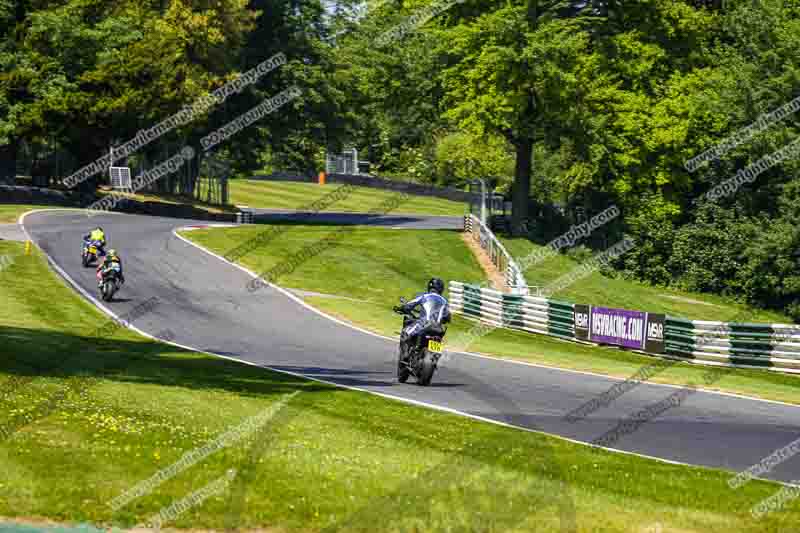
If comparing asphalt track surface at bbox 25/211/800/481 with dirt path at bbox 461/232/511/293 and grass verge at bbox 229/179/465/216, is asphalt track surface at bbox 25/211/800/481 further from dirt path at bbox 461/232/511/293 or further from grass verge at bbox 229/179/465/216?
grass verge at bbox 229/179/465/216

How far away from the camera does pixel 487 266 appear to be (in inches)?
1863

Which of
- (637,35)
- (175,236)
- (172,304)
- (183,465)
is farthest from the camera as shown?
(637,35)

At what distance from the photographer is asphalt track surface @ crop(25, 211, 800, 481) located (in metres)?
15.4

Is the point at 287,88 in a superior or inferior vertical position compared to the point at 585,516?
superior

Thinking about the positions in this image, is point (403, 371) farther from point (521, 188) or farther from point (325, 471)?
point (521, 188)

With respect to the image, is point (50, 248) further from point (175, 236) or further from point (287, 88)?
point (287, 88)

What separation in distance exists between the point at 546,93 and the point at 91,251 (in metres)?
→ 21.4

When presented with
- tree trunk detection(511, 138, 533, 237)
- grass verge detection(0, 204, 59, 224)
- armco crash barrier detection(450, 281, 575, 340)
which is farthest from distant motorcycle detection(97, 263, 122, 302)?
tree trunk detection(511, 138, 533, 237)

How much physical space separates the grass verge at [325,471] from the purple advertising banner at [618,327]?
16.1 meters

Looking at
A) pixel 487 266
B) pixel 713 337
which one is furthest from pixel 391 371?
pixel 487 266

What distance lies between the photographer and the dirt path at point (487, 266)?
44.3m

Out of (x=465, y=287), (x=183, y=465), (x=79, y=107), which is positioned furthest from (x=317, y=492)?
(x=79, y=107)

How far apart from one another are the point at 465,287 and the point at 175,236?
46.1 feet

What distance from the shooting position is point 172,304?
31578mm
